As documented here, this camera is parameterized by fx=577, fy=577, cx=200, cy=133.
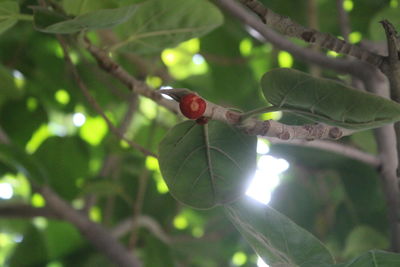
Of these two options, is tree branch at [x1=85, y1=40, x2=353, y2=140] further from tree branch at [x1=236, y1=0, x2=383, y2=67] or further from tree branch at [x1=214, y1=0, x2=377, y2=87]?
tree branch at [x1=214, y1=0, x2=377, y2=87]

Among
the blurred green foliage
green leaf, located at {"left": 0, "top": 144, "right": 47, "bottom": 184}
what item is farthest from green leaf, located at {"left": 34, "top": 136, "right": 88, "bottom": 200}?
green leaf, located at {"left": 0, "top": 144, "right": 47, "bottom": 184}

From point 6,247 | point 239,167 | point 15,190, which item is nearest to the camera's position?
point 239,167

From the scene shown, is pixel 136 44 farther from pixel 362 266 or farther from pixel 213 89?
pixel 213 89

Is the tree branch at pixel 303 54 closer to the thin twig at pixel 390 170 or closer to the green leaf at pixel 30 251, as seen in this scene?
the thin twig at pixel 390 170

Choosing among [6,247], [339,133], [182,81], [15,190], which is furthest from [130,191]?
[339,133]

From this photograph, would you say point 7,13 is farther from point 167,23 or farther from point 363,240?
point 363,240

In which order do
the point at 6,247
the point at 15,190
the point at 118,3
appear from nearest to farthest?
the point at 118,3 < the point at 15,190 < the point at 6,247
